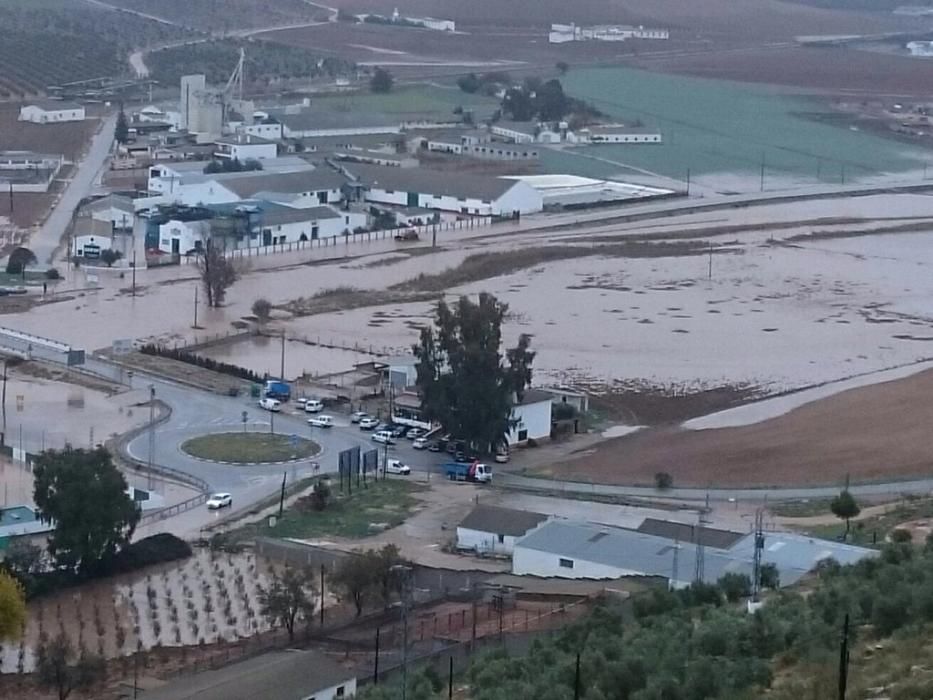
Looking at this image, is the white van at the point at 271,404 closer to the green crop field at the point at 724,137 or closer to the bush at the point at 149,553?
the bush at the point at 149,553

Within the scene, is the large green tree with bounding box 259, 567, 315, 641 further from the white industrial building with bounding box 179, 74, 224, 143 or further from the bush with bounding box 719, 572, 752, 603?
the white industrial building with bounding box 179, 74, 224, 143

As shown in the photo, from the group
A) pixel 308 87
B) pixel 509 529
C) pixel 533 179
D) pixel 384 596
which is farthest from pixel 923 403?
pixel 308 87

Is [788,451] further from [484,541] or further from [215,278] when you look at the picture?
[215,278]

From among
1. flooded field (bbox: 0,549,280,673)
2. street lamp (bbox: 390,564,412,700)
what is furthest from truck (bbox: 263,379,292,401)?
street lamp (bbox: 390,564,412,700)

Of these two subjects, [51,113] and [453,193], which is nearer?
[453,193]

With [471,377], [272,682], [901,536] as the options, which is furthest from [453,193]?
[272,682]
